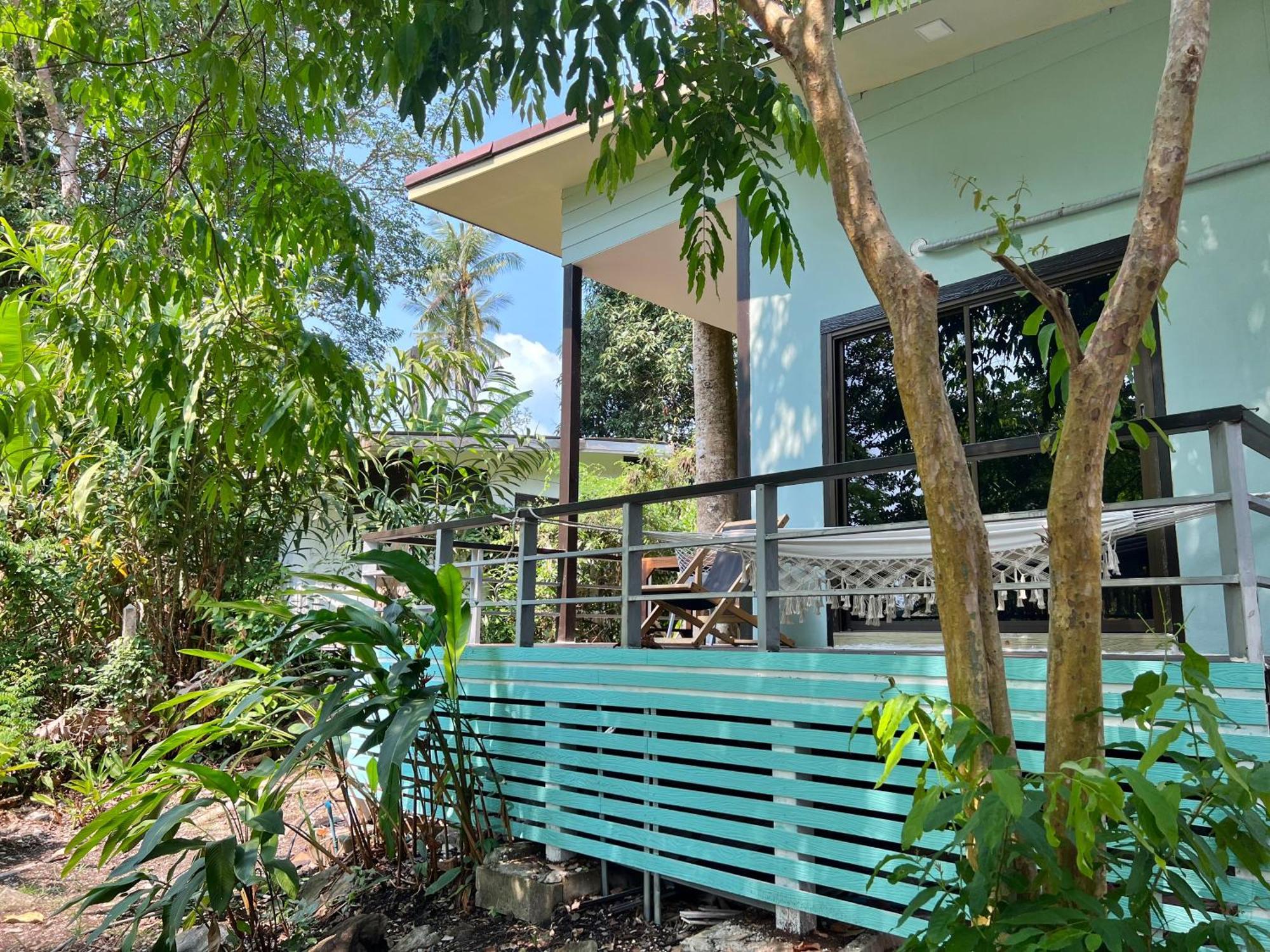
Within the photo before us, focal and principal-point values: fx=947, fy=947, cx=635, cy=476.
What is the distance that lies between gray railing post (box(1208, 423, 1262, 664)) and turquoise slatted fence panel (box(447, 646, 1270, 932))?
113mm

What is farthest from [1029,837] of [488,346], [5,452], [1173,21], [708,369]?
[488,346]

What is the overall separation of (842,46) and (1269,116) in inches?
83.7

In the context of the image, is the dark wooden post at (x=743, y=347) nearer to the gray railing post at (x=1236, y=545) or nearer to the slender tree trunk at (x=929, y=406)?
the gray railing post at (x=1236, y=545)

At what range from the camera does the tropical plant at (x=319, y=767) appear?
3.80m

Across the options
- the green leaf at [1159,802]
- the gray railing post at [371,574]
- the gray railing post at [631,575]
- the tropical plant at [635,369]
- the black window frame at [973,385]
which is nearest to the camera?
the green leaf at [1159,802]

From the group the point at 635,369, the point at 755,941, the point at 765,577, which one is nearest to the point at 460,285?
the point at 635,369

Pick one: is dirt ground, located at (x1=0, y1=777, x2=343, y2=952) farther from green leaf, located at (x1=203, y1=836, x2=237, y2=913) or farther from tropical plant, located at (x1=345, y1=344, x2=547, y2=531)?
tropical plant, located at (x1=345, y1=344, x2=547, y2=531)

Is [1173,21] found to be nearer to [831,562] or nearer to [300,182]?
[831,562]

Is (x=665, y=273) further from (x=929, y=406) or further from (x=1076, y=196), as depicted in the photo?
(x=929, y=406)

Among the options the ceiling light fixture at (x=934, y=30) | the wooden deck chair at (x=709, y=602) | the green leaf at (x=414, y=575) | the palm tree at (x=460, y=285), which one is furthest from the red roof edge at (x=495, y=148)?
the palm tree at (x=460, y=285)

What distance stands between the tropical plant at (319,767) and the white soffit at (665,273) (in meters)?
3.22

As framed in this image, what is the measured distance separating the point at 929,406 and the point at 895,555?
1807 millimetres

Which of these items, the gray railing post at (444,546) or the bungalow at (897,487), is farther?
→ the gray railing post at (444,546)

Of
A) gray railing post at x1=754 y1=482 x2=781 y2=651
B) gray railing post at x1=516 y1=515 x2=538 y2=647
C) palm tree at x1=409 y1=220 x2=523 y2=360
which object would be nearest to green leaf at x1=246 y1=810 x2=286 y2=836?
gray railing post at x1=516 y1=515 x2=538 y2=647
